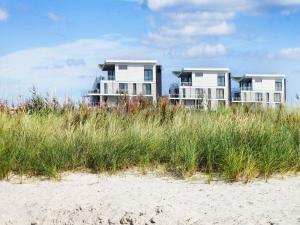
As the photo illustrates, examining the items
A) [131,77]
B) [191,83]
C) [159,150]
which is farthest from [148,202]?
[191,83]

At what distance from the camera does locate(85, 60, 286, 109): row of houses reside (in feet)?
220

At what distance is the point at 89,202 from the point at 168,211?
3.73ft

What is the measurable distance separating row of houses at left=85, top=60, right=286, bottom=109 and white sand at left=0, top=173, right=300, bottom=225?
5569 centimetres

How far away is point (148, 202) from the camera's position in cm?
692

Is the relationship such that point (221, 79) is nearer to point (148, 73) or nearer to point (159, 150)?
point (148, 73)

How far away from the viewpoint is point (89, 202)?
711cm

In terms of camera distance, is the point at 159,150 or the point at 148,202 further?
the point at 159,150

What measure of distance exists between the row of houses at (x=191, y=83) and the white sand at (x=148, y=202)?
183 ft

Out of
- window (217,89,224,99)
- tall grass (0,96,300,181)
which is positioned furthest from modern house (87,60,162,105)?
tall grass (0,96,300,181)

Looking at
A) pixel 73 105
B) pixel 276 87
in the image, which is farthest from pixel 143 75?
pixel 73 105

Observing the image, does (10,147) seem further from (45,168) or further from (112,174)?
(112,174)

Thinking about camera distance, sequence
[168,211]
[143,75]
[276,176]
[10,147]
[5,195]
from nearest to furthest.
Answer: [168,211]
[5,195]
[276,176]
[10,147]
[143,75]

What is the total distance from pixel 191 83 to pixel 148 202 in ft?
216

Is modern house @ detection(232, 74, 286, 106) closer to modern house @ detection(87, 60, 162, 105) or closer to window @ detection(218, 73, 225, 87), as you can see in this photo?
window @ detection(218, 73, 225, 87)
